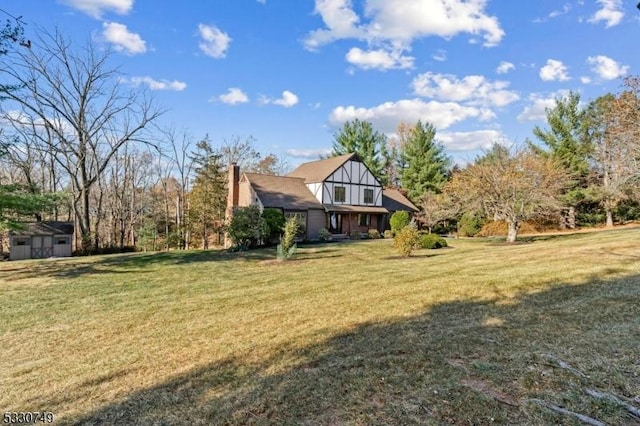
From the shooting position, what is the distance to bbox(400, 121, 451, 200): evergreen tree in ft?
119

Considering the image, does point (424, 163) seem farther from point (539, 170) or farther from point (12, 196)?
point (12, 196)

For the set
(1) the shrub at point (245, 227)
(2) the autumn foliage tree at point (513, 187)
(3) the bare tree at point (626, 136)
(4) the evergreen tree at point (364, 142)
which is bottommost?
(1) the shrub at point (245, 227)

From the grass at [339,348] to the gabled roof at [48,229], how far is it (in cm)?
1574

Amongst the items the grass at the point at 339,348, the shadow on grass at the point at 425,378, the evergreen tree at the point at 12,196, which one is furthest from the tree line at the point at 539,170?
the evergreen tree at the point at 12,196

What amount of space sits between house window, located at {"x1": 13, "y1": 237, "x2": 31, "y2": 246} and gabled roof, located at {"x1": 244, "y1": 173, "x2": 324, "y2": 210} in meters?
13.8

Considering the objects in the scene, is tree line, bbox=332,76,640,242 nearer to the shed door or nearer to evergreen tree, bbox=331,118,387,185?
evergreen tree, bbox=331,118,387,185

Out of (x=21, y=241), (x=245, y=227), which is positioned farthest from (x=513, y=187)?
(x=21, y=241)

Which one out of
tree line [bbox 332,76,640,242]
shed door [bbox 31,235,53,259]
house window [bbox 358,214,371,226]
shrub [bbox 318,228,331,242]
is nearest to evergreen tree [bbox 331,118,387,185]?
tree line [bbox 332,76,640,242]

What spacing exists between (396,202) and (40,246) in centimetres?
2687

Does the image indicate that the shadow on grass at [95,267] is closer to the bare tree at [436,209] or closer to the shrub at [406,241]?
the shrub at [406,241]

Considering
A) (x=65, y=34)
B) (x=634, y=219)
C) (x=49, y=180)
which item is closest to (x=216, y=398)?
(x=65, y=34)

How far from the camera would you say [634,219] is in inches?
1264

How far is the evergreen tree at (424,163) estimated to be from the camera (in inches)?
1423

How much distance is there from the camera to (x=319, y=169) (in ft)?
102
